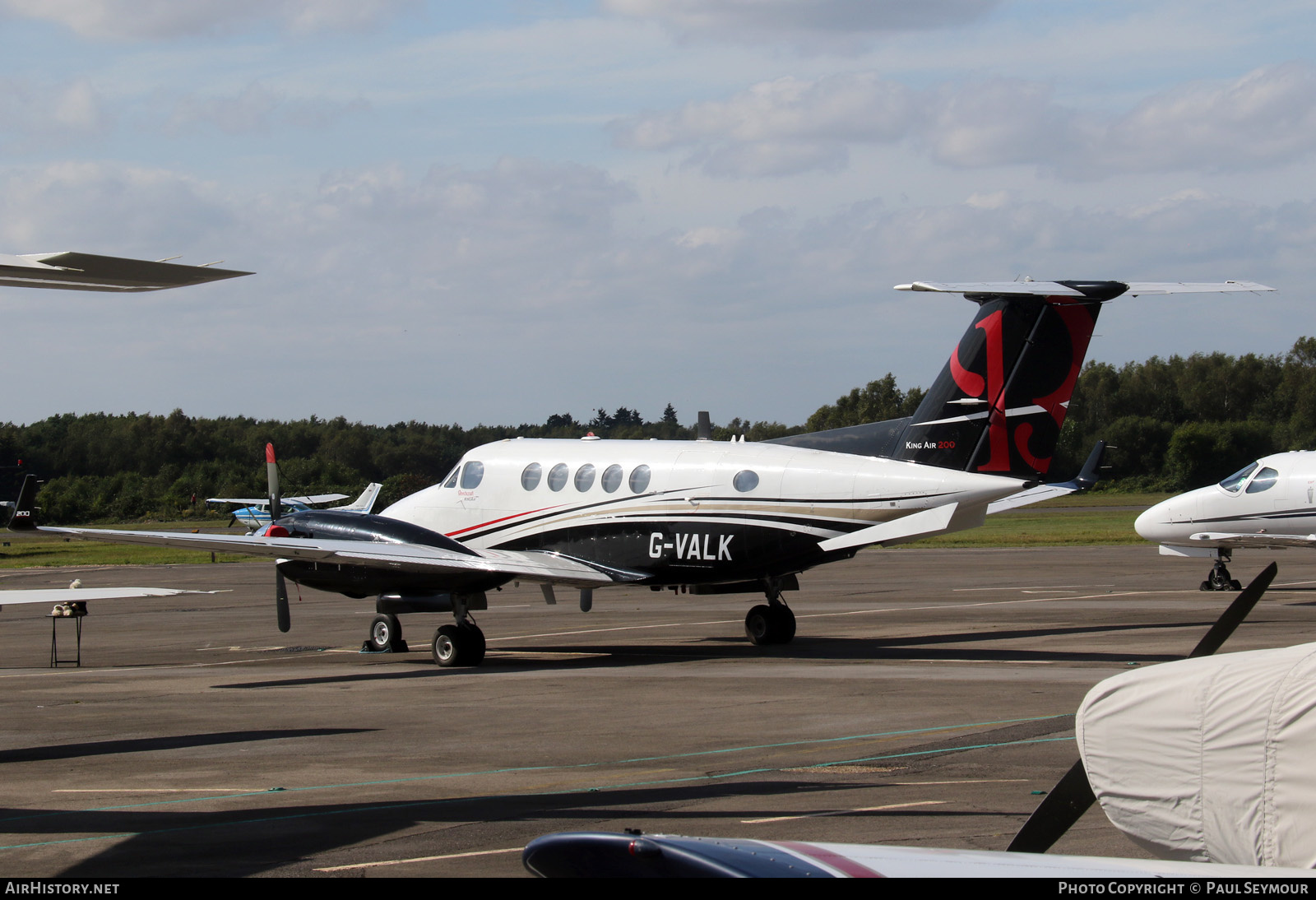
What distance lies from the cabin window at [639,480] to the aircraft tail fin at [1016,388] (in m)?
3.86

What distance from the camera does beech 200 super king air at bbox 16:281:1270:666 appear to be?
59.6 ft

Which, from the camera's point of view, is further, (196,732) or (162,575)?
(162,575)

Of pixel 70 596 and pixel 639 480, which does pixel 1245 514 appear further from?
pixel 70 596

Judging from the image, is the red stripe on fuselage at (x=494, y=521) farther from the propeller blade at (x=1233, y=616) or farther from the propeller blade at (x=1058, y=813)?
the propeller blade at (x=1058, y=813)

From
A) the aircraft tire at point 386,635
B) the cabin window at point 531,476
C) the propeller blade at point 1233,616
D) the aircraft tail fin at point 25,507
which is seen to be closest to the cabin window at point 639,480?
the cabin window at point 531,476

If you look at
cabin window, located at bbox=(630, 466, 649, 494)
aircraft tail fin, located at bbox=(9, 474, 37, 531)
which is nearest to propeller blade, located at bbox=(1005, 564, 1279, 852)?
aircraft tail fin, located at bbox=(9, 474, 37, 531)

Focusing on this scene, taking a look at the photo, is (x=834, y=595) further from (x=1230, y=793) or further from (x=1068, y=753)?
(x=1230, y=793)

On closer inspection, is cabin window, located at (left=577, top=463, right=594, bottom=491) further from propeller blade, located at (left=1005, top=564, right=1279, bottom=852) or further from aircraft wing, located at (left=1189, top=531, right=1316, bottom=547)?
propeller blade, located at (left=1005, top=564, right=1279, bottom=852)

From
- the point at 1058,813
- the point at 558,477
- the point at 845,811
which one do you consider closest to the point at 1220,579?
the point at 558,477

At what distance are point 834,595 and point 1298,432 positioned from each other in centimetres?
7460

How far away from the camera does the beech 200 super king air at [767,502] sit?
18156 mm

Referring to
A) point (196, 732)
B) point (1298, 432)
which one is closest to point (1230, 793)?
point (196, 732)

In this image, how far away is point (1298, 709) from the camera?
12.7 ft

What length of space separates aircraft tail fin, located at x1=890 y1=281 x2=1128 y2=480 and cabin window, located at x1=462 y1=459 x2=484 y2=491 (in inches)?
278
